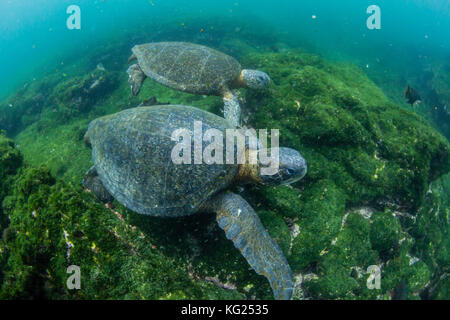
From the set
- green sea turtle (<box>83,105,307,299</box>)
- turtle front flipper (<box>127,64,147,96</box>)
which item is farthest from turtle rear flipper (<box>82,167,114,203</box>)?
turtle front flipper (<box>127,64,147,96</box>)

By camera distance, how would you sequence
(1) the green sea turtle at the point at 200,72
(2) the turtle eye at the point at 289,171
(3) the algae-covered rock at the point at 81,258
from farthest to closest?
(1) the green sea turtle at the point at 200,72
(2) the turtle eye at the point at 289,171
(3) the algae-covered rock at the point at 81,258

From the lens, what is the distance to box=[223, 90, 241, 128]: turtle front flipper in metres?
5.35

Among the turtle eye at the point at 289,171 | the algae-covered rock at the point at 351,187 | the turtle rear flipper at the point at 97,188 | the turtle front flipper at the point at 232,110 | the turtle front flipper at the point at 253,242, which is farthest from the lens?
the turtle front flipper at the point at 232,110

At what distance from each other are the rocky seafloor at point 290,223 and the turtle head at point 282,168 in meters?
0.63

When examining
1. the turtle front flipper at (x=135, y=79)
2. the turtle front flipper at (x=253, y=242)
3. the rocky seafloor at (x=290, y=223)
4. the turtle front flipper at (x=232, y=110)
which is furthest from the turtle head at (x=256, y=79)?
the turtle front flipper at (x=253, y=242)

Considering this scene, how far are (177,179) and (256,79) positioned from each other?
398 cm

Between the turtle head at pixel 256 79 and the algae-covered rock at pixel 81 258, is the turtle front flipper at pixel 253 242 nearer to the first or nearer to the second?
the algae-covered rock at pixel 81 258

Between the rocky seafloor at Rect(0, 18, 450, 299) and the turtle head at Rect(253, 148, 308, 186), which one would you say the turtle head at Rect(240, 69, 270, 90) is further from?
the turtle head at Rect(253, 148, 308, 186)

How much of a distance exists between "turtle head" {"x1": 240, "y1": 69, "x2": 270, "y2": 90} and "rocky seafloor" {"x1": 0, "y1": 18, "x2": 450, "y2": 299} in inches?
13.0

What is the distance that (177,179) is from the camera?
10.8ft

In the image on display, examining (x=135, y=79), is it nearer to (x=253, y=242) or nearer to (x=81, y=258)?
(x=81, y=258)

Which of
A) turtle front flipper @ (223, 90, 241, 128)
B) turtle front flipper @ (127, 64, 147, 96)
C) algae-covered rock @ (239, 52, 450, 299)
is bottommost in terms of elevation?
algae-covered rock @ (239, 52, 450, 299)

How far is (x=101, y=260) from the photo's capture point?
7.75 feet

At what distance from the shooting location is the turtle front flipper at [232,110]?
5.35 m
